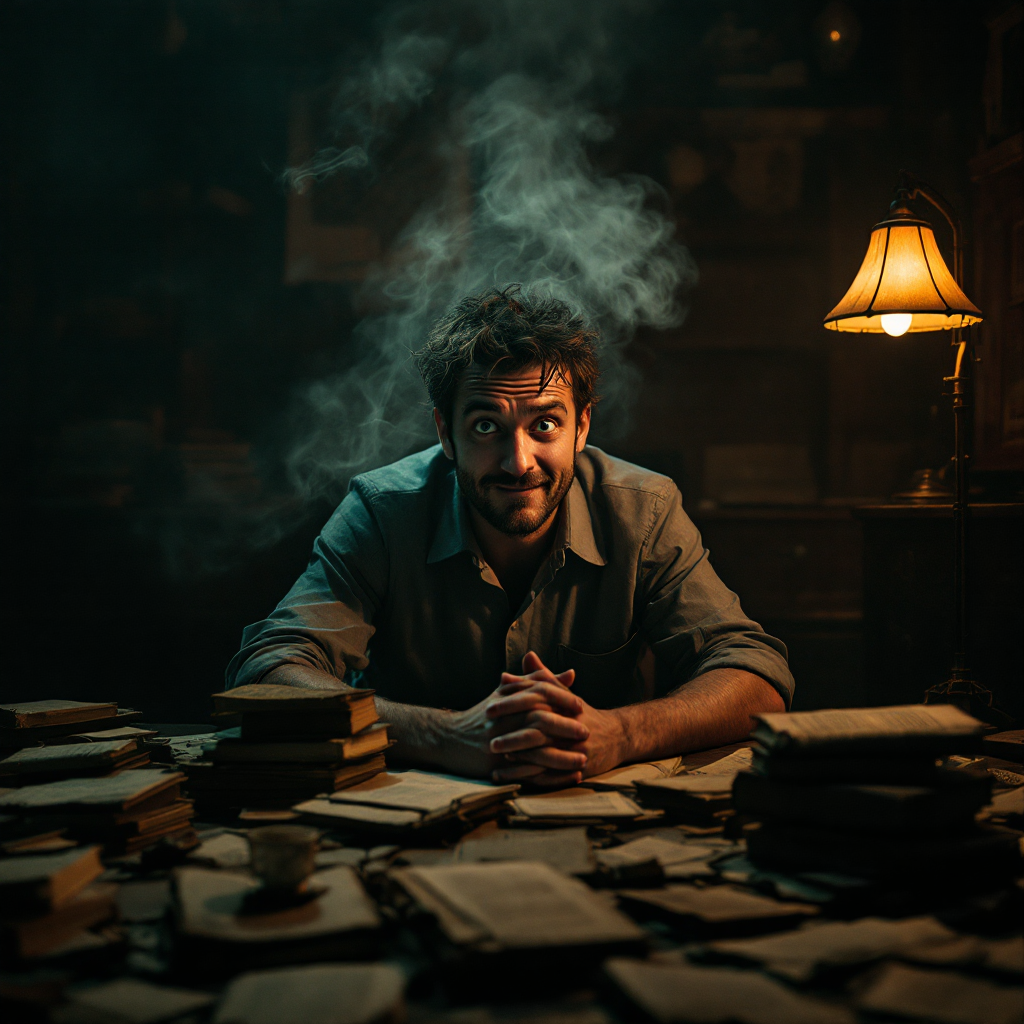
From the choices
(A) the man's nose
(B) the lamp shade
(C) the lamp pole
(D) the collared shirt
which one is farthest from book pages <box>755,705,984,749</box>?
(B) the lamp shade

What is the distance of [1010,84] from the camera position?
13.1ft

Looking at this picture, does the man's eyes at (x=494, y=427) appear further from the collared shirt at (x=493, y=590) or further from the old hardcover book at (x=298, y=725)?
the old hardcover book at (x=298, y=725)

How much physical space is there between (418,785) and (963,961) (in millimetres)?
851

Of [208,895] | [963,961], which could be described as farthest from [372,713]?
[963,961]

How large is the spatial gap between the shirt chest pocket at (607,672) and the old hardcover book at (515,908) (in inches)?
50.7

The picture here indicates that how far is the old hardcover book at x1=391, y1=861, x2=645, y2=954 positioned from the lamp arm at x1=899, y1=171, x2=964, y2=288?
7.69ft

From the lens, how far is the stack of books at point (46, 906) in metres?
0.96

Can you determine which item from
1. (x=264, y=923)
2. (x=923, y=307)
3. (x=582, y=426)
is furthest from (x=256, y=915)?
(x=923, y=307)

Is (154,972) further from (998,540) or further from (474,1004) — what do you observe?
(998,540)

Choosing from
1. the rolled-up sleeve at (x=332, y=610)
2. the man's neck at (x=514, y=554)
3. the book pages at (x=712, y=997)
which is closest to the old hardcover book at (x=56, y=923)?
the book pages at (x=712, y=997)

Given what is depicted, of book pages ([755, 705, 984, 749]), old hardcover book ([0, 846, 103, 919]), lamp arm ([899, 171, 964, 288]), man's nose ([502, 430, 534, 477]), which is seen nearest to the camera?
old hardcover book ([0, 846, 103, 919])

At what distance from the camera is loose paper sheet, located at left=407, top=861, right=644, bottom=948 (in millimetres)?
912

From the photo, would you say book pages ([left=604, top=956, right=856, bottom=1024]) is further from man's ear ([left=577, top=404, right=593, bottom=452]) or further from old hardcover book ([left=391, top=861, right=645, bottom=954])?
man's ear ([left=577, top=404, right=593, bottom=452])

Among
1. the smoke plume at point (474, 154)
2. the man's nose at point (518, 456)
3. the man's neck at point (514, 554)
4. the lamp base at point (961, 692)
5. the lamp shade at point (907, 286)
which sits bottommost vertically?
the lamp base at point (961, 692)
